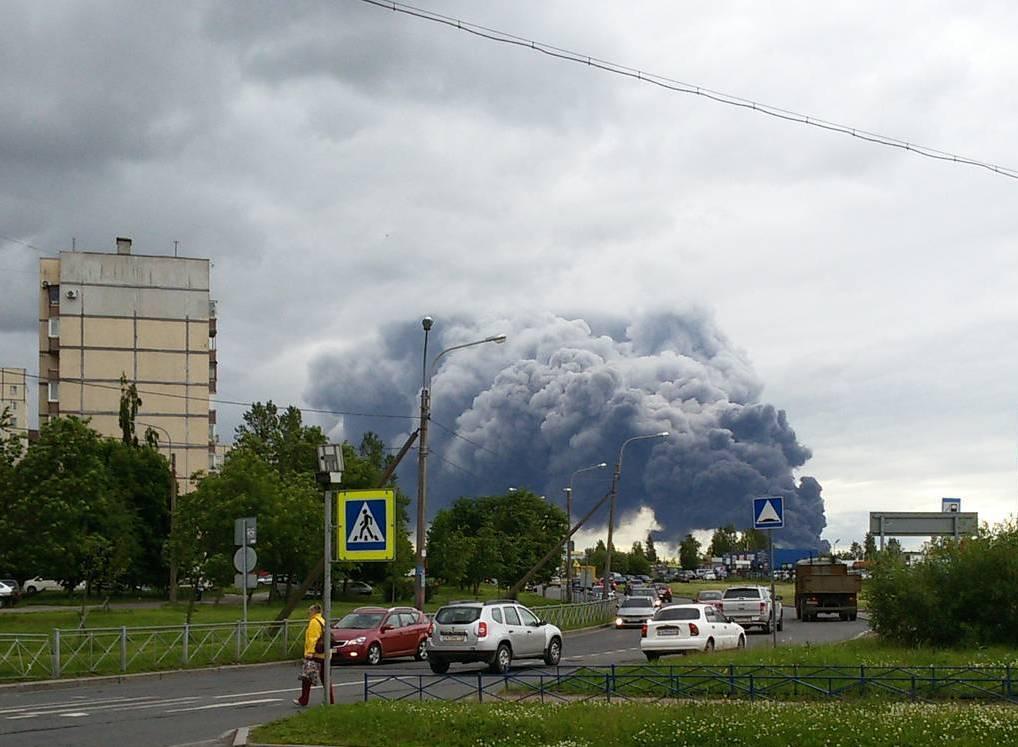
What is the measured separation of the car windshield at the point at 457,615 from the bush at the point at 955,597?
950 cm

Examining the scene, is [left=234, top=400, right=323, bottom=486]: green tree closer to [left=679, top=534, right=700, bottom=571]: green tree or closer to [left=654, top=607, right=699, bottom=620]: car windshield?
[left=654, top=607, right=699, bottom=620]: car windshield

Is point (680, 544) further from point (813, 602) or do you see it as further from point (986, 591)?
point (986, 591)

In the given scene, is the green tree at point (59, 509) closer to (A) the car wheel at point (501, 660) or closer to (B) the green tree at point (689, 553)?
(A) the car wheel at point (501, 660)

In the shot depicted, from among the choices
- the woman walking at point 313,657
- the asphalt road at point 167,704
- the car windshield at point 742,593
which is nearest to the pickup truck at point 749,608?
the car windshield at point 742,593

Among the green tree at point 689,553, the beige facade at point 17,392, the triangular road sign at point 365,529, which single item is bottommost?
the green tree at point 689,553

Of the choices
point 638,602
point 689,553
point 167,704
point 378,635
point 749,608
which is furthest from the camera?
point 689,553

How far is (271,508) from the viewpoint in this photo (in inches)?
2205

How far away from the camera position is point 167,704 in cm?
2345

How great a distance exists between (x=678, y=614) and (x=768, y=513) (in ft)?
18.4

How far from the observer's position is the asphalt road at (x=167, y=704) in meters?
18.3

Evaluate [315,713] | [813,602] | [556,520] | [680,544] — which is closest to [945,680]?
[315,713]

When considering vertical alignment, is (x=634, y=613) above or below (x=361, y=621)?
below

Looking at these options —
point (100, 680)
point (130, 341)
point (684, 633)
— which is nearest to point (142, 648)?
point (100, 680)

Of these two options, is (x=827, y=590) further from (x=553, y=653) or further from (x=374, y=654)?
(x=374, y=654)
